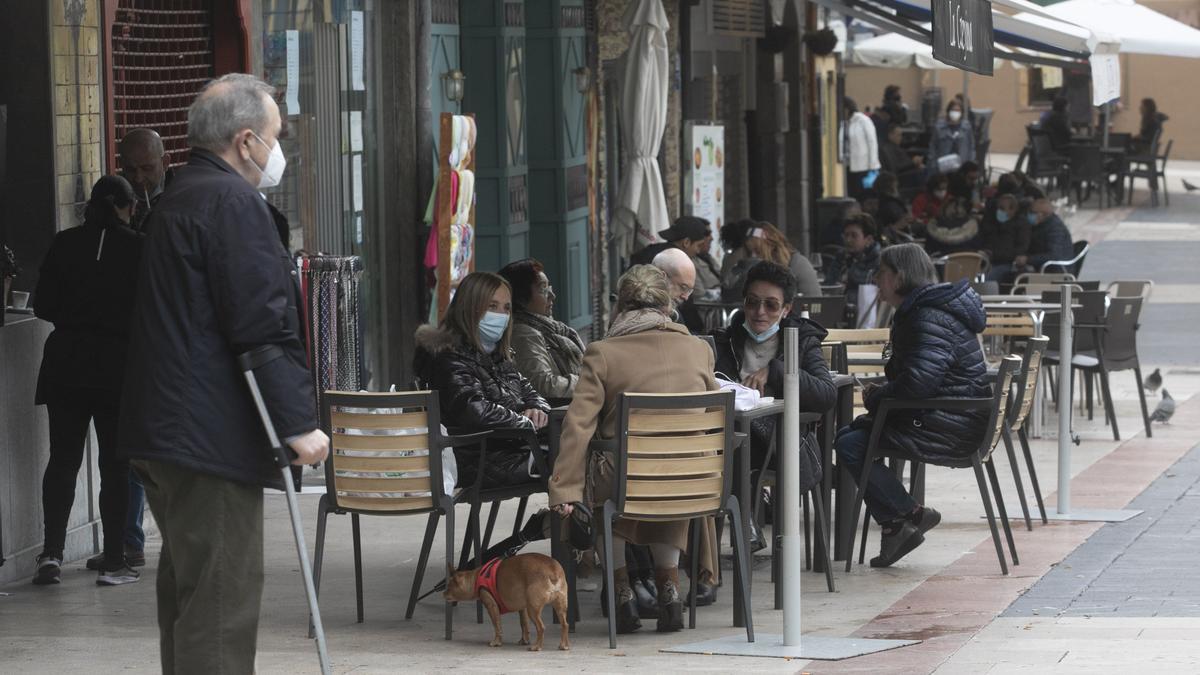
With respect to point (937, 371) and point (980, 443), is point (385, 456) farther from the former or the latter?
point (980, 443)

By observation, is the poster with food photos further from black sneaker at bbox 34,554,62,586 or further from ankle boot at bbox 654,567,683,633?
ankle boot at bbox 654,567,683,633

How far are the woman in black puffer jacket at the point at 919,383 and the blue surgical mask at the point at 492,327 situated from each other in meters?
1.67

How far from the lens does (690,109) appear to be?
19.8 m

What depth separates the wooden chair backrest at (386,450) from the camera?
7.35m

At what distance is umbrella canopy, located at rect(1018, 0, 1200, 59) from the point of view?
63.1ft

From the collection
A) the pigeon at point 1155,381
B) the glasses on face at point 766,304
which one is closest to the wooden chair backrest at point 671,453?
the glasses on face at point 766,304

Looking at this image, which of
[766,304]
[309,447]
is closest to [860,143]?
[766,304]

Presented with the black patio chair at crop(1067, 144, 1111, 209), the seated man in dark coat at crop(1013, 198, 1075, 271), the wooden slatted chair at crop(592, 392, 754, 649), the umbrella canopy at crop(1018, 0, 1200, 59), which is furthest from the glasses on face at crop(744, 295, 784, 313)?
the black patio chair at crop(1067, 144, 1111, 209)

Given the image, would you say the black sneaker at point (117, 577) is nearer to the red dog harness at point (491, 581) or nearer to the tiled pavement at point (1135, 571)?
the red dog harness at point (491, 581)

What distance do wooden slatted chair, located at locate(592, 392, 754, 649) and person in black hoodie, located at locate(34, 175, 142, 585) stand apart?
7.04ft

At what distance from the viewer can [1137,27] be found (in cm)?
2008

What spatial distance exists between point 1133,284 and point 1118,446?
6.24 ft

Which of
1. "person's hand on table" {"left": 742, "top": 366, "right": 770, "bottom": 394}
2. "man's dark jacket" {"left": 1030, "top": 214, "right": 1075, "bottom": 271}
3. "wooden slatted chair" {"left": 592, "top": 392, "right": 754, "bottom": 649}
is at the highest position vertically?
"man's dark jacket" {"left": 1030, "top": 214, "right": 1075, "bottom": 271}

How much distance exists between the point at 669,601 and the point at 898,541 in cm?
172
